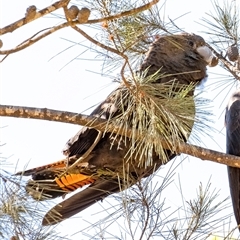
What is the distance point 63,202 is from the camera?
357cm

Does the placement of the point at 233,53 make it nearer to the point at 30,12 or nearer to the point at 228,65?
the point at 228,65

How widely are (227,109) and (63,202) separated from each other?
126 cm

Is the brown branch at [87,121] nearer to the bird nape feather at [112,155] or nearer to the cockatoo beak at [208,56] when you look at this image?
the bird nape feather at [112,155]

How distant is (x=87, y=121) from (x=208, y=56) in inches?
50.1

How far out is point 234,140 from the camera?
13.3ft

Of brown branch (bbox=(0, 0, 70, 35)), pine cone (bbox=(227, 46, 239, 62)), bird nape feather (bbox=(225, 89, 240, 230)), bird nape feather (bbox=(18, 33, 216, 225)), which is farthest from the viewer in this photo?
bird nape feather (bbox=(225, 89, 240, 230))

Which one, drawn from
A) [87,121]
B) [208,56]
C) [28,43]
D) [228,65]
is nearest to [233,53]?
[228,65]

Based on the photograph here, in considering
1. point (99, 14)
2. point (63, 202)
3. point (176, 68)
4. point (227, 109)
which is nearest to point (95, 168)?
point (63, 202)

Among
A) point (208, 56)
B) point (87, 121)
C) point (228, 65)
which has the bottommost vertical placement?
point (87, 121)

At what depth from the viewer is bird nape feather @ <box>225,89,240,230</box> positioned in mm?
3998

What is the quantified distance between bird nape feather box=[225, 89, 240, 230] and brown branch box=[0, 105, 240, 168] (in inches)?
44.8

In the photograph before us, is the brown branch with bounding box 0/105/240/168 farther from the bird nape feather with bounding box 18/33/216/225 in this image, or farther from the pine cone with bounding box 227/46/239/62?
the pine cone with bounding box 227/46/239/62

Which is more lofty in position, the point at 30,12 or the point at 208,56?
the point at 208,56

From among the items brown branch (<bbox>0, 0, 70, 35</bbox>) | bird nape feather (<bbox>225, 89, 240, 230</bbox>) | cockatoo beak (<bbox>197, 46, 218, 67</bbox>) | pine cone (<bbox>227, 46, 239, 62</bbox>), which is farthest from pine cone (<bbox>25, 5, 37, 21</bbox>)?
bird nape feather (<bbox>225, 89, 240, 230</bbox>)
